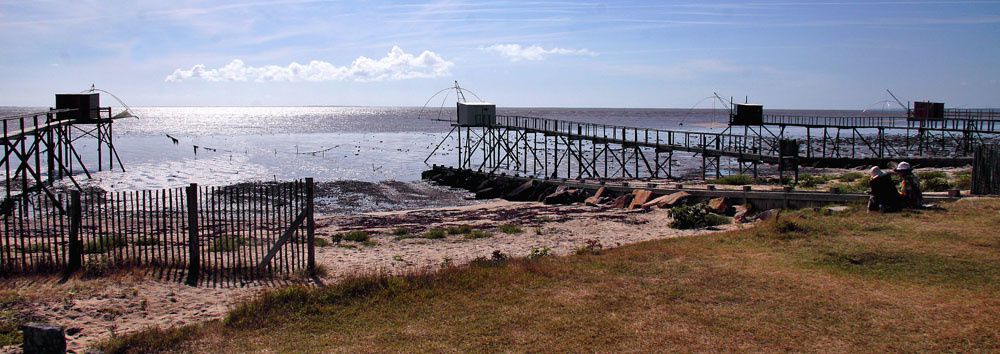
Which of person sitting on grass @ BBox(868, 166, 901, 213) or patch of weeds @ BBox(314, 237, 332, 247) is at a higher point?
person sitting on grass @ BBox(868, 166, 901, 213)

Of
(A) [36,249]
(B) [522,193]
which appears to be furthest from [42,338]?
(B) [522,193]

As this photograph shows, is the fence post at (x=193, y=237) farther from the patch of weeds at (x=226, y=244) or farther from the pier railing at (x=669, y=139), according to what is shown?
the pier railing at (x=669, y=139)

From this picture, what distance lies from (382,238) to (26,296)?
34.4ft

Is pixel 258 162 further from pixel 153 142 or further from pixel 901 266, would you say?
pixel 901 266

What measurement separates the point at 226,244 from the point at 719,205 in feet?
50.7

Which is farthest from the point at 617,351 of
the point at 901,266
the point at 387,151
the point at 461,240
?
the point at 387,151

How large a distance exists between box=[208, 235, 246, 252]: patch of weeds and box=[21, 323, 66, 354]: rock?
5648 mm

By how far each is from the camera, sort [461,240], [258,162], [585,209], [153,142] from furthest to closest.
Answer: [153,142]
[258,162]
[585,209]
[461,240]

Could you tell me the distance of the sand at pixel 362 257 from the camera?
35.8 feet

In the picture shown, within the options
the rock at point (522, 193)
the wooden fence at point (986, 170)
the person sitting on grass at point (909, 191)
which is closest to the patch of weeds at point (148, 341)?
the person sitting on grass at point (909, 191)

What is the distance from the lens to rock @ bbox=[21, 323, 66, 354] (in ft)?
25.0

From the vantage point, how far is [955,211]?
17500mm

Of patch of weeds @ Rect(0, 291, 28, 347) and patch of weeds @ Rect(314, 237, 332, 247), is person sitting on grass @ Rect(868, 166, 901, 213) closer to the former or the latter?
patch of weeds @ Rect(314, 237, 332, 247)

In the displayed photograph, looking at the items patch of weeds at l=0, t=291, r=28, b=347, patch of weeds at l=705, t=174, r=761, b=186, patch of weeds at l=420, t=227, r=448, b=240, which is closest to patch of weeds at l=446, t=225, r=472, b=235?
patch of weeds at l=420, t=227, r=448, b=240
